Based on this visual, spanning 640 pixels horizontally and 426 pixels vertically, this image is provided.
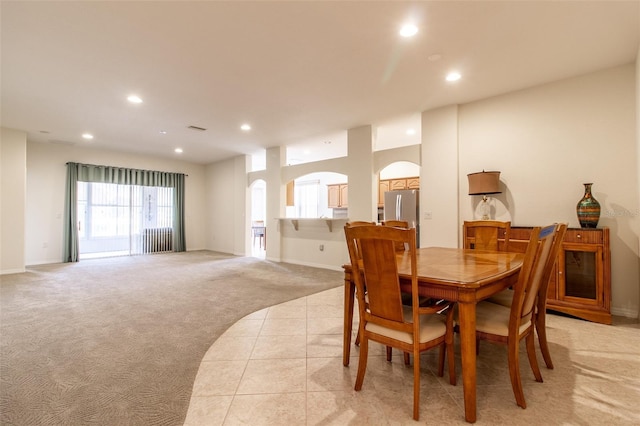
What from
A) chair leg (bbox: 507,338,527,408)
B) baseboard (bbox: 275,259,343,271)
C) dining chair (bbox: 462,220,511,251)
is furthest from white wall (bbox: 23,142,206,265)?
chair leg (bbox: 507,338,527,408)

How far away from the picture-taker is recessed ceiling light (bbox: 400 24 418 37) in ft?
8.07

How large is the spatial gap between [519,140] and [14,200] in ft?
27.4

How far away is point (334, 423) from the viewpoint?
152 centimetres

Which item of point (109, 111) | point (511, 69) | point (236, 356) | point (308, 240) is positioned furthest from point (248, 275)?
point (511, 69)

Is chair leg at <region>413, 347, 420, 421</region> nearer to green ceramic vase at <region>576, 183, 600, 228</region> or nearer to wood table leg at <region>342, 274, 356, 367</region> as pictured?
wood table leg at <region>342, 274, 356, 367</region>

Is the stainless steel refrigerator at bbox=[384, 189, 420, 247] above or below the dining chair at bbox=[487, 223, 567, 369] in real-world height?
above

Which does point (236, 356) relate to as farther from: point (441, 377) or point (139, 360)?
point (441, 377)

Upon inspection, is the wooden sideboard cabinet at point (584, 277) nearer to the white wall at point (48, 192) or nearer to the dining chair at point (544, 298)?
the dining chair at point (544, 298)

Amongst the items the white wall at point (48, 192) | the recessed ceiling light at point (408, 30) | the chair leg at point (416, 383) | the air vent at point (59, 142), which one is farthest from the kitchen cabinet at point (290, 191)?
the chair leg at point (416, 383)

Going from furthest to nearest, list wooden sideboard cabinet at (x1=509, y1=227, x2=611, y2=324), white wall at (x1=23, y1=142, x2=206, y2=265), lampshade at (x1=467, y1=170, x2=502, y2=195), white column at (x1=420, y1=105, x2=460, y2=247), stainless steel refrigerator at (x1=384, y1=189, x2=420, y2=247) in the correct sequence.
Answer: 1. white wall at (x1=23, y1=142, x2=206, y2=265)
2. stainless steel refrigerator at (x1=384, y1=189, x2=420, y2=247)
3. white column at (x1=420, y1=105, x2=460, y2=247)
4. lampshade at (x1=467, y1=170, x2=502, y2=195)
5. wooden sideboard cabinet at (x1=509, y1=227, x2=611, y2=324)

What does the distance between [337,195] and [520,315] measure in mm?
7336

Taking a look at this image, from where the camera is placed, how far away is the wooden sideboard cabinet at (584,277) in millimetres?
2857

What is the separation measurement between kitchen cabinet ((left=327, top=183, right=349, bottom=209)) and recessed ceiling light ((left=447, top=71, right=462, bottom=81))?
17.7ft

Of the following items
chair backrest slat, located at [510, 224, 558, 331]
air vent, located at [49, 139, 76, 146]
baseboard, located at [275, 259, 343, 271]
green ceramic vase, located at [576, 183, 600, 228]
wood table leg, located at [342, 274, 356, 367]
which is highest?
air vent, located at [49, 139, 76, 146]
